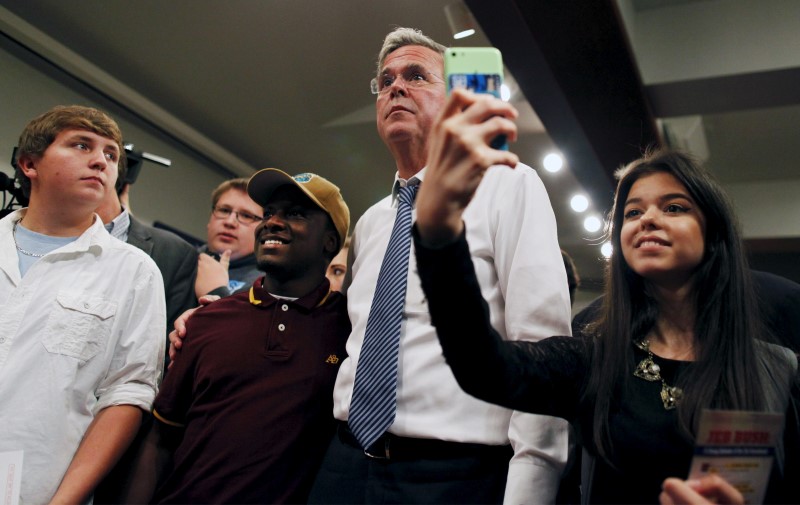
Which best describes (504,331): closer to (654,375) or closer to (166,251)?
(654,375)

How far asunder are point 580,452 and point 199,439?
854 millimetres

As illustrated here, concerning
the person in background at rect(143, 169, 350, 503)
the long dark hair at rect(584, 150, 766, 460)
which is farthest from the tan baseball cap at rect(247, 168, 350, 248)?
the long dark hair at rect(584, 150, 766, 460)

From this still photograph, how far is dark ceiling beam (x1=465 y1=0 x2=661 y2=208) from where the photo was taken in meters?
2.68

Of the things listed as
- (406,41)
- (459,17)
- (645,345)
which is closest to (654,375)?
(645,345)

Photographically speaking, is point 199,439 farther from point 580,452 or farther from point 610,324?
point 610,324

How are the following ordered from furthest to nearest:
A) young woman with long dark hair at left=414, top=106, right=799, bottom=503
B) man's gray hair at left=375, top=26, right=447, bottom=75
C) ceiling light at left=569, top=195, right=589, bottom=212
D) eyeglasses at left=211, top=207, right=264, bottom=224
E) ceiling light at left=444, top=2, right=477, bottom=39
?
ceiling light at left=569, top=195, right=589, bottom=212, ceiling light at left=444, top=2, right=477, bottom=39, eyeglasses at left=211, top=207, right=264, bottom=224, man's gray hair at left=375, top=26, right=447, bottom=75, young woman with long dark hair at left=414, top=106, right=799, bottom=503

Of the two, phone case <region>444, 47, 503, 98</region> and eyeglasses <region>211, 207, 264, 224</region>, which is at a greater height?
eyeglasses <region>211, 207, 264, 224</region>

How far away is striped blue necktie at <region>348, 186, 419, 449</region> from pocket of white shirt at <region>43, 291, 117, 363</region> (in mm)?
759

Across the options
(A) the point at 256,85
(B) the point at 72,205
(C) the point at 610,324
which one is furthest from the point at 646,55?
(B) the point at 72,205

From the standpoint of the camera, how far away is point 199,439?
1.51 metres

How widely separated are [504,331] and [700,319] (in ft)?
1.21

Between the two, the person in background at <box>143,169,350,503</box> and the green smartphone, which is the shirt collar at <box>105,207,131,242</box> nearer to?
the person in background at <box>143,169,350,503</box>

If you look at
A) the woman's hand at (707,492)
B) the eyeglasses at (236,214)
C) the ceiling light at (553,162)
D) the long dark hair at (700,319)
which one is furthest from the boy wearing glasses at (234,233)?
the ceiling light at (553,162)

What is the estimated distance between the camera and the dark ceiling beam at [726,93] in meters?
3.31
